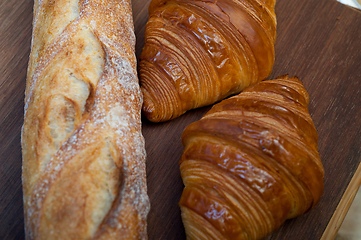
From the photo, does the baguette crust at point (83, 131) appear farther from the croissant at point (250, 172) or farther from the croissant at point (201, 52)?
the croissant at point (250, 172)

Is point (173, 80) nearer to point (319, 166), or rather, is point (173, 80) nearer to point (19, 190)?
point (319, 166)

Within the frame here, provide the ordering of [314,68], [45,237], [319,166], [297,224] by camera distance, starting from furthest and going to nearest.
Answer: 1. [314,68]
2. [297,224]
3. [319,166]
4. [45,237]

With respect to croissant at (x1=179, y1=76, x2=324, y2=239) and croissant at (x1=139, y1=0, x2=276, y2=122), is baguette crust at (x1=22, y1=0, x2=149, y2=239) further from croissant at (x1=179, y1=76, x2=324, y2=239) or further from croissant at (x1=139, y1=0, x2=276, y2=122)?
croissant at (x1=179, y1=76, x2=324, y2=239)

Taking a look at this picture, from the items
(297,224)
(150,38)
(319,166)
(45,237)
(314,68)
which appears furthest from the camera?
(314,68)

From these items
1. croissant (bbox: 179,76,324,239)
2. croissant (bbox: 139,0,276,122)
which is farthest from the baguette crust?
croissant (bbox: 179,76,324,239)

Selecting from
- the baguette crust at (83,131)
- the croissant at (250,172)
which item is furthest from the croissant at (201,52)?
the croissant at (250,172)

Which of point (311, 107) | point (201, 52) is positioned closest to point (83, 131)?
point (201, 52)

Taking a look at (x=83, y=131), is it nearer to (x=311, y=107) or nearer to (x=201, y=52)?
(x=201, y=52)

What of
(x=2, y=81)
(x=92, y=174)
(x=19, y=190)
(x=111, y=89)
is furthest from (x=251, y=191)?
(x=2, y=81)
